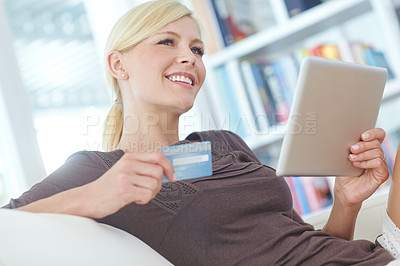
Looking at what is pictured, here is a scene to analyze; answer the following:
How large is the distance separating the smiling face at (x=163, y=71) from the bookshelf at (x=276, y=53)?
3.35 feet

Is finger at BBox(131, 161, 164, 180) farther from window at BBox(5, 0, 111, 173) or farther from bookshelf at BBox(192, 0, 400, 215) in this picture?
bookshelf at BBox(192, 0, 400, 215)

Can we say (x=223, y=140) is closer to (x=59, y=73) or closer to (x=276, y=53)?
(x=59, y=73)

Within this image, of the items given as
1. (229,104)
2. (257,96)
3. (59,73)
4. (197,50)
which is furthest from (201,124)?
(197,50)

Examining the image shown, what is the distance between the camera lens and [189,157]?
93 cm

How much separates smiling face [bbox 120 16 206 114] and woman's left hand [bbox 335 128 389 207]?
0.50m

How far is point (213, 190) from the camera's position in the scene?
1189 mm

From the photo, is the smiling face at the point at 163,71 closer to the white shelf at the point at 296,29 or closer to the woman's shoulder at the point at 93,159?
the woman's shoulder at the point at 93,159

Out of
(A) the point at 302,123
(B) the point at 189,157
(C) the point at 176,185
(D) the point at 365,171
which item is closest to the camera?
(B) the point at 189,157

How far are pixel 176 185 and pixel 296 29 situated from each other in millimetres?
1502

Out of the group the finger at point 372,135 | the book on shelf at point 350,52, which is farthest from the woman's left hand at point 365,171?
the book on shelf at point 350,52

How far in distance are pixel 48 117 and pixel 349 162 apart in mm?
1339

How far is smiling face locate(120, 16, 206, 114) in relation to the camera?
4.68 ft

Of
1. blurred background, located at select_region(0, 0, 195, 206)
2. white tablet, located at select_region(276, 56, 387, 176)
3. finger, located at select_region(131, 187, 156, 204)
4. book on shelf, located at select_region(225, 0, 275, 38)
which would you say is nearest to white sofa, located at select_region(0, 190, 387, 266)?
finger, located at select_region(131, 187, 156, 204)

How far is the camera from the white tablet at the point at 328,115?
108 cm
